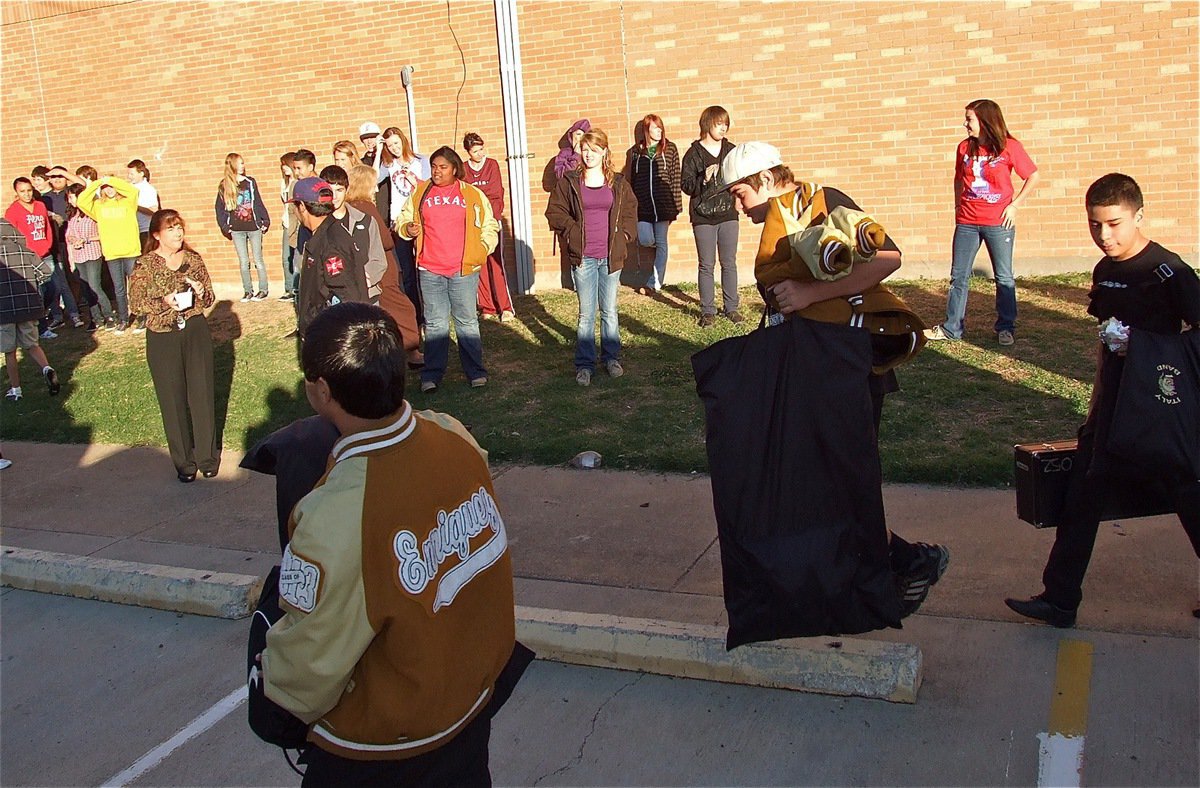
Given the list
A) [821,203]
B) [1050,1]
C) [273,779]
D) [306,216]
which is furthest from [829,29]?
[273,779]

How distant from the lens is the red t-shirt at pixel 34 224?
43.8ft

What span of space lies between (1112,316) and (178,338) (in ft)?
20.1

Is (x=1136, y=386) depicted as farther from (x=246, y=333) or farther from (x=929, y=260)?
(x=246, y=333)

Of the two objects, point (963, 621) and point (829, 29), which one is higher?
point (829, 29)

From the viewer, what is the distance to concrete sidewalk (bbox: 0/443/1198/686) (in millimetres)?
4777

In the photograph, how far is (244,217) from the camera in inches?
551

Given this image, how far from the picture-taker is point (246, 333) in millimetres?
12609

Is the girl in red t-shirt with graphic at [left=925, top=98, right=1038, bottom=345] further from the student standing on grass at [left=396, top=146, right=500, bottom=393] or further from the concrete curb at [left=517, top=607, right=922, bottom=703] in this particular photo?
the concrete curb at [left=517, top=607, right=922, bottom=703]

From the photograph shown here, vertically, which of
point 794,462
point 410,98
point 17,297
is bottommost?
point 794,462

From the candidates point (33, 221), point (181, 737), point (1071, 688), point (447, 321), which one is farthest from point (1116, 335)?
point (33, 221)

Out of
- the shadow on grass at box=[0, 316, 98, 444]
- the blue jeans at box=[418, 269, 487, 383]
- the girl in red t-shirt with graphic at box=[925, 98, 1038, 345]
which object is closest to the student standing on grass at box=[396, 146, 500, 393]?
the blue jeans at box=[418, 269, 487, 383]

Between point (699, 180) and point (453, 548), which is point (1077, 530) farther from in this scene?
point (699, 180)

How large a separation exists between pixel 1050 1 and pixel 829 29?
2182mm

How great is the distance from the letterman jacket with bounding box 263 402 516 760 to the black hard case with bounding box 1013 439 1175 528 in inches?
106
